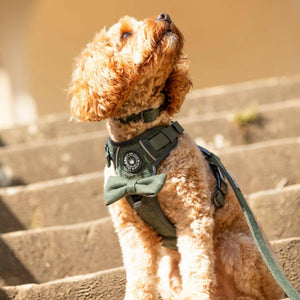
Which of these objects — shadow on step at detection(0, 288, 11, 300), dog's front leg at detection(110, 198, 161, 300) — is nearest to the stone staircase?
shadow on step at detection(0, 288, 11, 300)

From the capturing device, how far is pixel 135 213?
259 centimetres

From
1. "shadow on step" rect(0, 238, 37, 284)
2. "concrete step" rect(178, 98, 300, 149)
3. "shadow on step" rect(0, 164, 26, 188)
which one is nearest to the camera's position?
"shadow on step" rect(0, 238, 37, 284)

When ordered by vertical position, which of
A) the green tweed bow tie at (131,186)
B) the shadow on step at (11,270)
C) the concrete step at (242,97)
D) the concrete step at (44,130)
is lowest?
the shadow on step at (11,270)

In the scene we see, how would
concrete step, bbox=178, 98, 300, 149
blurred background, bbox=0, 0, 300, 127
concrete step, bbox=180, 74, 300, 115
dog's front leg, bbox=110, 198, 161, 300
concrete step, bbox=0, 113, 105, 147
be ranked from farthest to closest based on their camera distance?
blurred background, bbox=0, 0, 300, 127, concrete step, bbox=180, 74, 300, 115, concrete step, bbox=0, 113, 105, 147, concrete step, bbox=178, 98, 300, 149, dog's front leg, bbox=110, 198, 161, 300

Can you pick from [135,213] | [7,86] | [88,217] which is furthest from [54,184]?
[7,86]

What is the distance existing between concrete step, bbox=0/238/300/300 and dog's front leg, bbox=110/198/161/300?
271 millimetres

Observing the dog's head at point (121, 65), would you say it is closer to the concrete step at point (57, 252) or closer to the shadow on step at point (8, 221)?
the concrete step at point (57, 252)

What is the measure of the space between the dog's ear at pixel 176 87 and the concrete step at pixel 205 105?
9.63 feet

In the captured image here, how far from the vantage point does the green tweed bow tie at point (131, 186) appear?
93.2 inches

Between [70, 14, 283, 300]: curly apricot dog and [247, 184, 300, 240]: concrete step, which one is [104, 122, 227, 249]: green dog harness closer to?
[70, 14, 283, 300]: curly apricot dog

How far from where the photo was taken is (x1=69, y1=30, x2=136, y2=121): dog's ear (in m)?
2.40

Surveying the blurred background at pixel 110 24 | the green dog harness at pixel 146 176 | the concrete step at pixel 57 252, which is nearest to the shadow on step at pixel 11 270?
the concrete step at pixel 57 252

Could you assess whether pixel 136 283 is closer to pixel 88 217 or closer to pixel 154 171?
pixel 154 171

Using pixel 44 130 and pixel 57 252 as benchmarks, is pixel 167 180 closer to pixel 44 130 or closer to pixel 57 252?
pixel 57 252
